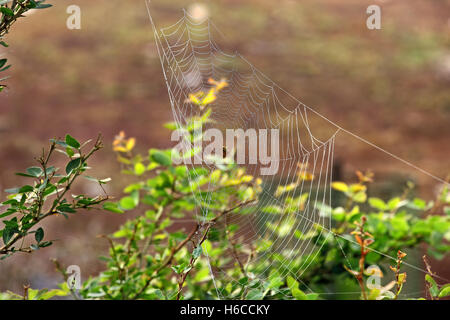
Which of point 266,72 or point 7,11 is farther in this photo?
point 266,72

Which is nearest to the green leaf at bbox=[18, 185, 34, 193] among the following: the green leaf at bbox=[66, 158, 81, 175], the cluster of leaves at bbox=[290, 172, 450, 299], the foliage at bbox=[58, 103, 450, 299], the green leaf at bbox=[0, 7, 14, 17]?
the green leaf at bbox=[66, 158, 81, 175]

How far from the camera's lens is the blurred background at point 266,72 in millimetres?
4094

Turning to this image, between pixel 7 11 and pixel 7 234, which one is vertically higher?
pixel 7 11

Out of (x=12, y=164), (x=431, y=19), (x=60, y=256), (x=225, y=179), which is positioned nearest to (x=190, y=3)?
(x=431, y=19)

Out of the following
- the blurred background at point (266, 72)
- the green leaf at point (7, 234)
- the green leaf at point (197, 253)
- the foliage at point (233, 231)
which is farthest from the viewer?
the blurred background at point (266, 72)

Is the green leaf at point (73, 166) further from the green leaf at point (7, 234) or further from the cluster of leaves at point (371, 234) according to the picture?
the cluster of leaves at point (371, 234)

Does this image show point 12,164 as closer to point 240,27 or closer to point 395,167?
point 395,167

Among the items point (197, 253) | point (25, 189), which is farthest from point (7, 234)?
point (197, 253)

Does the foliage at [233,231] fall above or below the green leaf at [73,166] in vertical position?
below

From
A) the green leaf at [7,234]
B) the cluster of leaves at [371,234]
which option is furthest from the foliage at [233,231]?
the green leaf at [7,234]

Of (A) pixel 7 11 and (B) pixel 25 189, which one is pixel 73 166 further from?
(A) pixel 7 11

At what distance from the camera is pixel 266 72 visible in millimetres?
4875

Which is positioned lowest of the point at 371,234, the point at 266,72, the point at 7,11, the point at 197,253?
the point at 371,234
